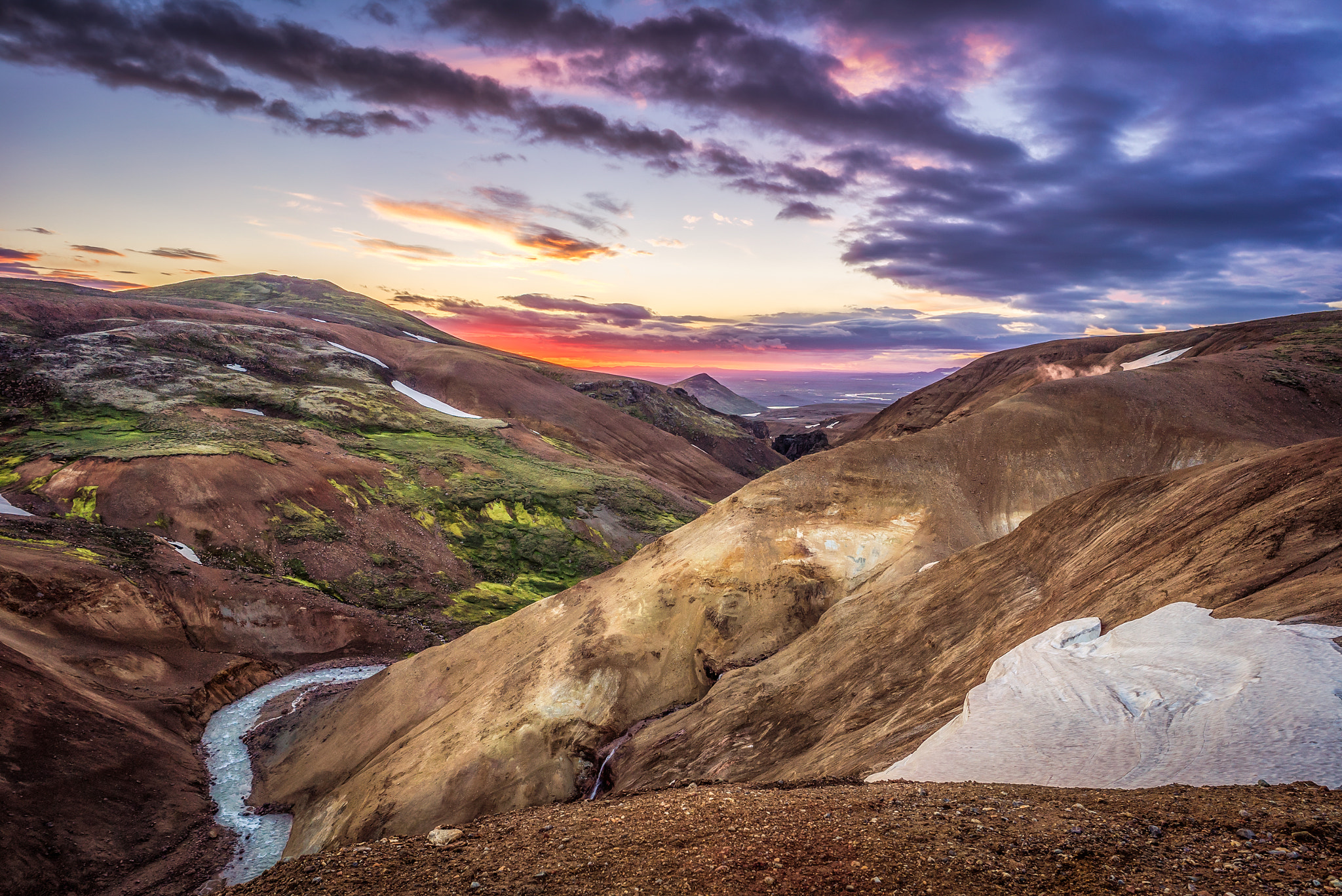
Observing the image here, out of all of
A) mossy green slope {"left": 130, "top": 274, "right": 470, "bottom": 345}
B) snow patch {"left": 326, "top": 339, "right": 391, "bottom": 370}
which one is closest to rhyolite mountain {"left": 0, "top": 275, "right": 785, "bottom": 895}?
snow patch {"left": 326, "top": 339, "right": 391, "bottom": 370}

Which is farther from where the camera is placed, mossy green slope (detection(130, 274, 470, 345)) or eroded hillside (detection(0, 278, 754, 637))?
mossy green slope (detection(130, 274, 470, 345))

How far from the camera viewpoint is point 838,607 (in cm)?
2052

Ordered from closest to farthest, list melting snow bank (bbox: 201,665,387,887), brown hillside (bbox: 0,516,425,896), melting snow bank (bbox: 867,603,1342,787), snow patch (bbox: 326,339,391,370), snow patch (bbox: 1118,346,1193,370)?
melting snow bank (bbox: 867,603,1342,787) → brown hillside (bbox: 0,516,425,896) → melting snow bank (bbox: 201,665,387,887) → snow patch (bbox: 1118,346,1193,370) → snow patch (bbox: 326,339,391,370)

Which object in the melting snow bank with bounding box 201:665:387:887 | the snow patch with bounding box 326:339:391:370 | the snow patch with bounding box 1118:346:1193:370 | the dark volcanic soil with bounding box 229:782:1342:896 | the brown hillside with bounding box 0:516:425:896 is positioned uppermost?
the snow patch with bounding box 1118:346:1193:370

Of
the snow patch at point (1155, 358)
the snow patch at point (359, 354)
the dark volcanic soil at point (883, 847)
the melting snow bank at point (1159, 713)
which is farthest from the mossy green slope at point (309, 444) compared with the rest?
the snow patch at point (1155, 358)

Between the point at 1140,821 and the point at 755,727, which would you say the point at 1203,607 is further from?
the point at 755,727

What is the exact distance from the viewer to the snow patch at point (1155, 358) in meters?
71.8

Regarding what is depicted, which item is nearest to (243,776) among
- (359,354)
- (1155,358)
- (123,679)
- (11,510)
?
(123,679)

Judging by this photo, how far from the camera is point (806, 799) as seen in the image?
25.0ft

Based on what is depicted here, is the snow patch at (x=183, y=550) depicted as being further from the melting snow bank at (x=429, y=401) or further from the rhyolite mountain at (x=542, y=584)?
the melting snow bank at (x=429, y=401)

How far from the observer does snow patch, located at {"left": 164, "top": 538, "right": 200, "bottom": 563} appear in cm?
3809

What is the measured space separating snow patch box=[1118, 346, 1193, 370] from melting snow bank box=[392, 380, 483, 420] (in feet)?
279

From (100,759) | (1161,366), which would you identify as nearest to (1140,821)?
(100,759)

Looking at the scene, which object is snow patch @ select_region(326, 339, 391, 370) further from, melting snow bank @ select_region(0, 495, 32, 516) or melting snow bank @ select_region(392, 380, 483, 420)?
melting snow bank @ select_region(0, 495, 32, 516)
